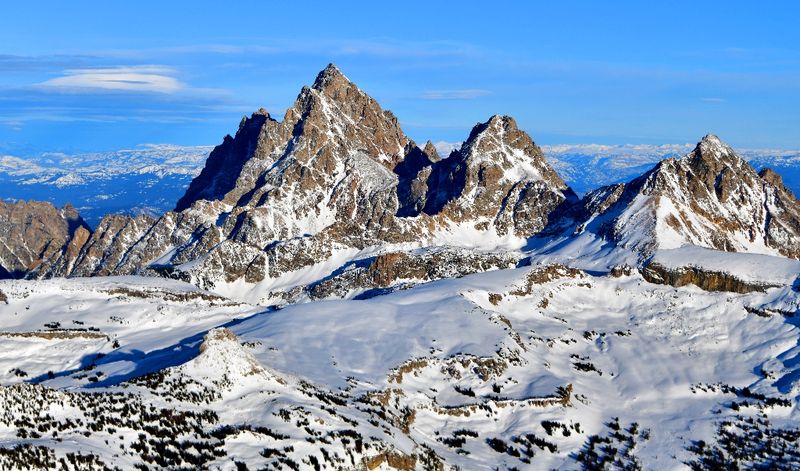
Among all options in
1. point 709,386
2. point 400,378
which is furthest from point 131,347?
point 709,386

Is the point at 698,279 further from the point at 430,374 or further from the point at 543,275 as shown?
the point at 430,374

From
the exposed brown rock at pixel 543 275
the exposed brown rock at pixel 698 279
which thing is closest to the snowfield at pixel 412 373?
the exposed brown rock at pixel 543 275

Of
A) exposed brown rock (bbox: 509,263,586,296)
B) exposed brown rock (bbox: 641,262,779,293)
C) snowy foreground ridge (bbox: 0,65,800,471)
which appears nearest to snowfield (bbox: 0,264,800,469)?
snowy foreground ridge (bbox: 0,65,800,471)

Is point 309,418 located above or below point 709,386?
above

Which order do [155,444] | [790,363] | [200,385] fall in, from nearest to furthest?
[155,444], [200,385], [790,363]

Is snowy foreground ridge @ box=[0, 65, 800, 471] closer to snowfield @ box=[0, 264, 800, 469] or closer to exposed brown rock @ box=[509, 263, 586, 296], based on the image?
snowfield @ box=[0, 264, 800, 469]

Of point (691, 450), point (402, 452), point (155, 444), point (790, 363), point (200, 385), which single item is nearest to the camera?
point (155, 444)

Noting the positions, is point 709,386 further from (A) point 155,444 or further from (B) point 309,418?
(A) point 155,444

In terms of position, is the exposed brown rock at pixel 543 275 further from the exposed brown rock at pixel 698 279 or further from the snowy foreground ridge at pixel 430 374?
the exposed brown rock at pixel 698 279

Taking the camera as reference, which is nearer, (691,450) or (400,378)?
(691,450)
